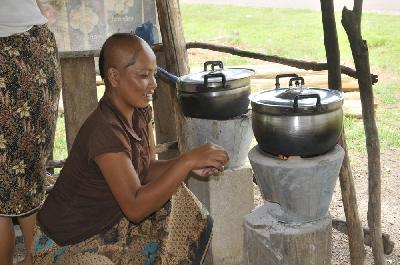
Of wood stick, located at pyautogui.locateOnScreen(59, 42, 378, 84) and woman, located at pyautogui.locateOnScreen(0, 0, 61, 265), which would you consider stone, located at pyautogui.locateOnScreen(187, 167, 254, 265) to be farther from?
woman, located at pyautogui.locateOnScreen(0, 0, 61, 265)

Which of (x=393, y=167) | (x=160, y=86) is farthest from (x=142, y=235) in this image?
(x=393, y=167)

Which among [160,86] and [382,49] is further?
[382,49]

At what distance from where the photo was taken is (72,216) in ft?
8.45

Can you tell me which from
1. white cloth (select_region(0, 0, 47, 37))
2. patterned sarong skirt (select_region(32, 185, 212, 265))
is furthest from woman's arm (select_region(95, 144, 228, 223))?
white cloth (select_region(0, 0, 47, 37))

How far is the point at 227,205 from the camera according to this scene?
3.83 metres

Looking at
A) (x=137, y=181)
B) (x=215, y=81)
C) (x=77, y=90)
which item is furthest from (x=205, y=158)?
(x=77, y=90)

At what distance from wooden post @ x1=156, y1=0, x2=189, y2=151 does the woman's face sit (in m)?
1.79

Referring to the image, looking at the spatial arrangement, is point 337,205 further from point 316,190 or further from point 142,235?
point 142,235

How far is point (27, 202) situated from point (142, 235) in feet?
2.54

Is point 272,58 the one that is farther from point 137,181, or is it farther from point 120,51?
point 137,181

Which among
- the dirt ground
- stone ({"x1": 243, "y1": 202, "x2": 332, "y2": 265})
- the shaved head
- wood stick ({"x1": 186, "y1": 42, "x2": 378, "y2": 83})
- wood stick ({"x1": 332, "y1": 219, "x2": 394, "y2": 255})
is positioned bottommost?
the dirt ground

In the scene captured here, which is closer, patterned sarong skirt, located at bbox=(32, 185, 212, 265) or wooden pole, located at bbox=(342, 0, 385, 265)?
patterned sarong skirt, located at bbox=(32, 185, 212, 265)

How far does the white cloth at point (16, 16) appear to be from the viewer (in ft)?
8.87

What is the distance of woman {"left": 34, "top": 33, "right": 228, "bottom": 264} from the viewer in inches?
93.4
